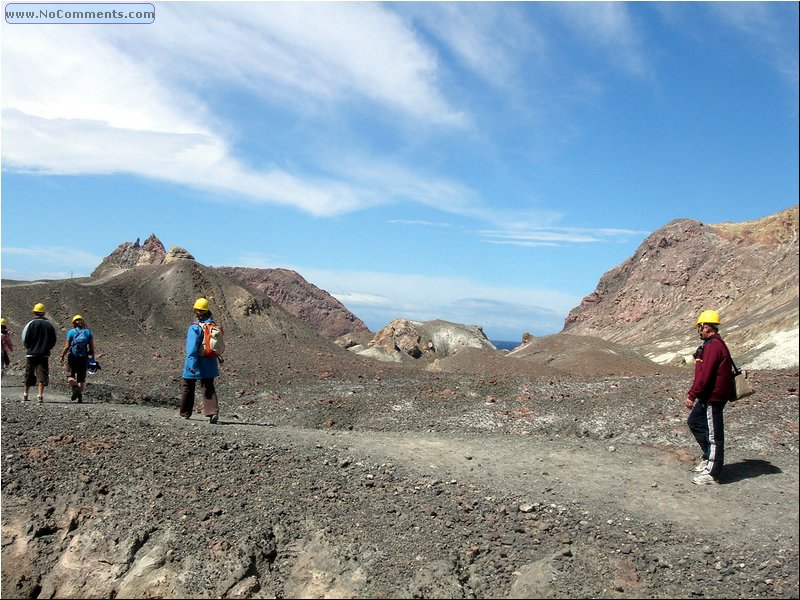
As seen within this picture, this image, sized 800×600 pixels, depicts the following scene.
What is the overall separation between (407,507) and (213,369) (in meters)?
5.06

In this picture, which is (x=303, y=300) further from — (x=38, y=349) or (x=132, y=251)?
(x=38, y=349)

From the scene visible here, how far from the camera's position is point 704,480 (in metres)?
5.55

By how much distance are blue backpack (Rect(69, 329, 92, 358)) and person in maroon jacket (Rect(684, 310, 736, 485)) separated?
1073cm

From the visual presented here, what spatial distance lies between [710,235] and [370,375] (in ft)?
34.0

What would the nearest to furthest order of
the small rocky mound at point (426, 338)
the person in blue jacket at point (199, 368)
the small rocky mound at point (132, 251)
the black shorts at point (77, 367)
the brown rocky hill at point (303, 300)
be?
the person in blue jacket at point (199, 368)
the black shorts at point (77, 367)
the small rocky mound at point (426, 338)
the small rocky mound at point (132, 251)
the brown rocky hill at point (303, 300)

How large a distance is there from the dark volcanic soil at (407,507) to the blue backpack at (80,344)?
230cm

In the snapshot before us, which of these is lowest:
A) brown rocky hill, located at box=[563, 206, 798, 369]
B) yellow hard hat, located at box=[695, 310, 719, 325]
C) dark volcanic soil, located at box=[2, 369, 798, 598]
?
dark volcanic soil, located at box=[2, 369, 798, 598]

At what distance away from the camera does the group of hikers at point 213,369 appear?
555 centimetres

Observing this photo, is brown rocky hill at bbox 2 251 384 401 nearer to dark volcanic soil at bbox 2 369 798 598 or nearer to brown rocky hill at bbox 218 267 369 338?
dark volcanic soil at bbox 2 369 798 598

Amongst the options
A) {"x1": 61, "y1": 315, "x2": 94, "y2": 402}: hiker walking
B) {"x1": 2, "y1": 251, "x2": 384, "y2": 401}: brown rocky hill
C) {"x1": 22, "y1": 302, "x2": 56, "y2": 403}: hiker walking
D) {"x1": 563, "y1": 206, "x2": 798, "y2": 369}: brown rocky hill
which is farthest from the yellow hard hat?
{"x1": 2, "y1": 251, "x2": 384, "y2": 401}: brown rocky hill

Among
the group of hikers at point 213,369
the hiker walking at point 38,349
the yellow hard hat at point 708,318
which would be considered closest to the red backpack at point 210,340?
the group of hikers at point 213,369

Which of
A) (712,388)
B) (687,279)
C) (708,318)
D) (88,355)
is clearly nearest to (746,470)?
(712,388)

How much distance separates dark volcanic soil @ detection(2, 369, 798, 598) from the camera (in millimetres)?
4461

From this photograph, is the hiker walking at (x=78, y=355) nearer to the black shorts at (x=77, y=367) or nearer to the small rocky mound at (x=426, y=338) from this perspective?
the black shorts at (x=77, y=367)
